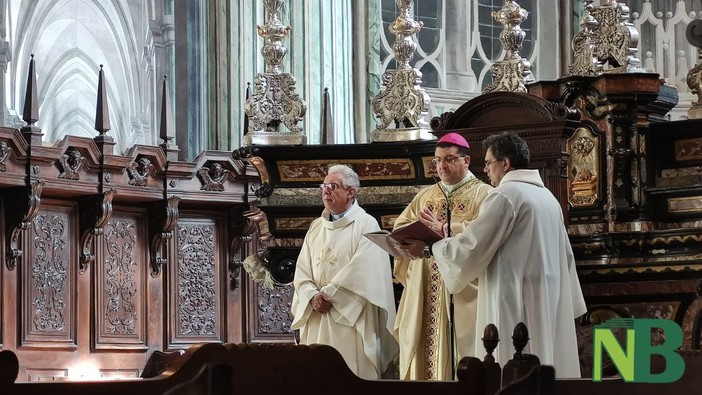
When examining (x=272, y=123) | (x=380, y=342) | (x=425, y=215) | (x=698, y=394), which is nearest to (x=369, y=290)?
(x=380, y=342)

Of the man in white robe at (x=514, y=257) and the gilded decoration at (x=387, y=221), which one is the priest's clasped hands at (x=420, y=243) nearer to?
the man in white robe at (x=514, y=257)

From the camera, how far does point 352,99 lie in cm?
1466

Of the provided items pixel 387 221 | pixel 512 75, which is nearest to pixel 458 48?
pixel 512 75

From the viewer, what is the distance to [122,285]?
11.6m

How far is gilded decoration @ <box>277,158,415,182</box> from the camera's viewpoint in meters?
9.17

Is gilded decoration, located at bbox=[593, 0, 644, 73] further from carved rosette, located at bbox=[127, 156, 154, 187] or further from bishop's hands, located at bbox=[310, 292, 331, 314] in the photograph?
carved rosette, located at bbox=[127, 156, 154, 187]

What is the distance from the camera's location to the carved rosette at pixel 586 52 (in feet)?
29.0

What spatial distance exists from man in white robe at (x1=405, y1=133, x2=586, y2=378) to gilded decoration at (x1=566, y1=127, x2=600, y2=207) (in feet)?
4.62

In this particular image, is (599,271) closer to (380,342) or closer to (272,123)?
(380,342)

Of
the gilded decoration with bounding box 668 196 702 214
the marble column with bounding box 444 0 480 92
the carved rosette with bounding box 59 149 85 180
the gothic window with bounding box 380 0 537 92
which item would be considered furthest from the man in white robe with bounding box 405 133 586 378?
the marble column with bounding box 444 0 480 92

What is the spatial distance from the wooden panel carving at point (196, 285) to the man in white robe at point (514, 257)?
5084mm

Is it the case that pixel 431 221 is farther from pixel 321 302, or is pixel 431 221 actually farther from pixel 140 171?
pixel 140 171

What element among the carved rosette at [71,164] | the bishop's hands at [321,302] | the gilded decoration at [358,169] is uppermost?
the carved rosette at [71,164]

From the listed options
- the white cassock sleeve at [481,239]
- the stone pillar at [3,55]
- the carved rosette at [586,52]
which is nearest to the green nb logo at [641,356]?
the white cassock sleeve at [481,239]
